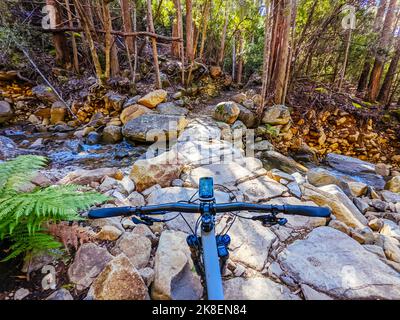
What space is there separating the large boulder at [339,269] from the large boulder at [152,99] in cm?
596

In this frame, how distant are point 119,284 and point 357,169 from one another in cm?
694

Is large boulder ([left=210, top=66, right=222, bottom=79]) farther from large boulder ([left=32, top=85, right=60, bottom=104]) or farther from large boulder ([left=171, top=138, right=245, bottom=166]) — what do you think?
large boulder ([left=171, top=138, right=245, bottom=166])

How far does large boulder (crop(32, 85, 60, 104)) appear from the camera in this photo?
23.7 ft

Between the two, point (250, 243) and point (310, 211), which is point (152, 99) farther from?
point (310, 211)

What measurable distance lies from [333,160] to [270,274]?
6.06 metres

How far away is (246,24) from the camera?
1198cm

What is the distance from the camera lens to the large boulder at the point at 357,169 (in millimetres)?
5675

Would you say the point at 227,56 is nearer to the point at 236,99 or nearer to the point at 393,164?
the point at 236,99

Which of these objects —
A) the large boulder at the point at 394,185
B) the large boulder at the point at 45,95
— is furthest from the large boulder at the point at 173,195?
the large boulder at the point at 45,95

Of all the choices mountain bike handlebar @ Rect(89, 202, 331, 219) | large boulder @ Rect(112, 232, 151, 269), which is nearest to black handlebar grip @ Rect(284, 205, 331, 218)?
mountain bike handlebar @ Rect(89, 202, 331, 219)

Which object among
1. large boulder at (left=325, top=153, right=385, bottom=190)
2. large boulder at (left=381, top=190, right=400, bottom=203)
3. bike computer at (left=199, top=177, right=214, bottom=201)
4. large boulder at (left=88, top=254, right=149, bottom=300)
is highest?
bike computer at (left=199, top=177, right=214, bottom=201)

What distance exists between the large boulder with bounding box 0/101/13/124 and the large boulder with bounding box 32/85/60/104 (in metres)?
0.90

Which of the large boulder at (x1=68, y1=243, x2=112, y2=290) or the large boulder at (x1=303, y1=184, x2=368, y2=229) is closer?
the large boulder at (x1=68, y1=243, x2=112, y2=290)
